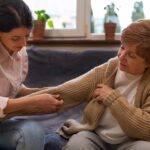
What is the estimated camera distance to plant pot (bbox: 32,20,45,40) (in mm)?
2725

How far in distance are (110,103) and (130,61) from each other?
21 cm

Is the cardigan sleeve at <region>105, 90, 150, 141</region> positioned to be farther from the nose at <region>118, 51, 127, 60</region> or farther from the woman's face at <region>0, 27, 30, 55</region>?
the woman's face at <region>0, 27, 30, 55</region>

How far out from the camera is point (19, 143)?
1395mm

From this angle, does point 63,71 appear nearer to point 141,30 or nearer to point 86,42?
point 86,42

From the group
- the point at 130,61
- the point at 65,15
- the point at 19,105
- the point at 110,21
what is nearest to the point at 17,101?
the point at 19,105

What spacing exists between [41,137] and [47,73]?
0.94 m

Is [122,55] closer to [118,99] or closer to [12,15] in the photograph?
[118,99]

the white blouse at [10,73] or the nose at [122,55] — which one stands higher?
the nose at [122,55]

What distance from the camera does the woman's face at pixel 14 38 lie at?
149cm

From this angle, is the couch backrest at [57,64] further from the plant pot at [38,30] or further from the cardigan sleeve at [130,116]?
the cardigan sleeve at [130,116]

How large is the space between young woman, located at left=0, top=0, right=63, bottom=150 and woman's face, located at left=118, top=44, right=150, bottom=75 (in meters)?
0.35

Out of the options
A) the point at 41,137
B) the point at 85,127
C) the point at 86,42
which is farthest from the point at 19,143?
the point at 86,42

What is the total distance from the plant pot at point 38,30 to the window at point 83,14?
10cm

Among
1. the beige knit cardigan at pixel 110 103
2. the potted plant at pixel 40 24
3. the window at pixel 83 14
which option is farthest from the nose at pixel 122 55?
the potted plant at pixel 40 24
